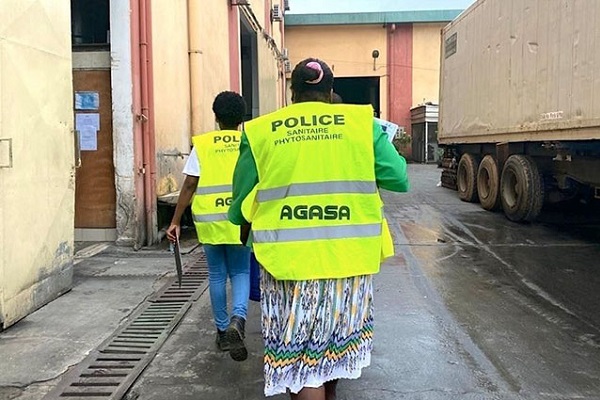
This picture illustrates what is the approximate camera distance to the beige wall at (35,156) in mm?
4711

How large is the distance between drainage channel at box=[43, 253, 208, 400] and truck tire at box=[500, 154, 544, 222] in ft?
20.2

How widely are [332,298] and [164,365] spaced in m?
1.87

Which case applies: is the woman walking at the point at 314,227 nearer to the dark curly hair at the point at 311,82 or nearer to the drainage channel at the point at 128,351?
the dark curly hair at the point at 311,82

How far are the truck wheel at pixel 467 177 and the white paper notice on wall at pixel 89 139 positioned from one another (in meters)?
8.39

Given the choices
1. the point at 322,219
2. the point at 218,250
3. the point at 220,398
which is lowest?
the point at 220,398

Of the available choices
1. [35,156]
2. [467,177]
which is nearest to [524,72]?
[467,177]

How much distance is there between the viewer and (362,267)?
279 centimetres

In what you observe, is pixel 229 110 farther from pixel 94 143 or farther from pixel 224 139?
pixel 94 143

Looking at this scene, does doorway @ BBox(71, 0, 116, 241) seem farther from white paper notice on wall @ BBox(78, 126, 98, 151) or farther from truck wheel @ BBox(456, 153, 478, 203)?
truck wheel @ BBox(456, 153, 478, 203)

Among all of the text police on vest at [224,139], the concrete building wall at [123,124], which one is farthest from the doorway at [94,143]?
the text police on vest at [224,139]

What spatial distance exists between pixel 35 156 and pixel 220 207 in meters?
1.93

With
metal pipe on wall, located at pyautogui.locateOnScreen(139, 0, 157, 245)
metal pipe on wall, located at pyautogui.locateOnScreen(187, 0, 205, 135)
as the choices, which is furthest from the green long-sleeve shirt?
metal pipe on wall, located at pyautogui.locateOnScreen(187, 0, 205, 135)

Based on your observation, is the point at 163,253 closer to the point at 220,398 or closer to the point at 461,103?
the point at 220,398

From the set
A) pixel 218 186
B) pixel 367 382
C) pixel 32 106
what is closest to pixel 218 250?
pixel 218 186
